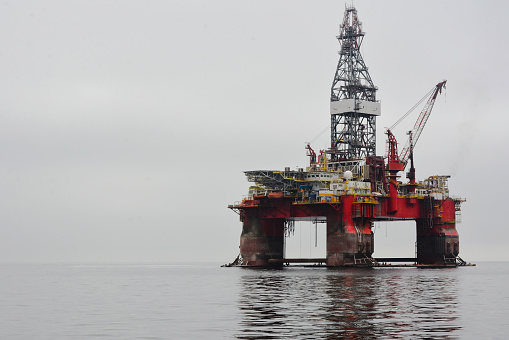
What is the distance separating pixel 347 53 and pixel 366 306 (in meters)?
85.2

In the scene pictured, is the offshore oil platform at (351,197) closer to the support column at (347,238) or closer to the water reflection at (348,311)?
the support column at (347,238)

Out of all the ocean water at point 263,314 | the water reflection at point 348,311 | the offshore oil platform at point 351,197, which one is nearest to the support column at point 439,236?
the offshore oil platform at point 351,197

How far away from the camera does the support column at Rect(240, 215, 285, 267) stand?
116m

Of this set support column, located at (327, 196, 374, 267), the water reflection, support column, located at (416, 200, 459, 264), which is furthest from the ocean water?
support column, located at (416, 200, 459, 264)

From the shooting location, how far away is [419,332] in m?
35.1

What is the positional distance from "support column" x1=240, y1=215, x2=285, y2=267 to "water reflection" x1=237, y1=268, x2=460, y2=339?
154 feet

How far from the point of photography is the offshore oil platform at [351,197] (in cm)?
10731

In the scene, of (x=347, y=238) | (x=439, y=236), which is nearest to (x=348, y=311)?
(x=347, y=238)

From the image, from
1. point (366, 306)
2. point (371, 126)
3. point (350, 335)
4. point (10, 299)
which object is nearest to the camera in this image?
point (350, 335)

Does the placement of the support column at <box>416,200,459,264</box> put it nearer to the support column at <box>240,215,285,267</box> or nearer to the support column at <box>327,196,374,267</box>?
the support column at <box>327,196,374,267</box>

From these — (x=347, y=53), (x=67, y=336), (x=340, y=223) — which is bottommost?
(x=67, y=336)

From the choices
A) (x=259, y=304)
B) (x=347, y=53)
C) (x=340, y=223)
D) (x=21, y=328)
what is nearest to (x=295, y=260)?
(x=340, y=223)

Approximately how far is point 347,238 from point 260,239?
1473cm

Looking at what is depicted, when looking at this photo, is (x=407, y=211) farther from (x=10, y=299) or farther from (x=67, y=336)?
(x=67, y=336)
